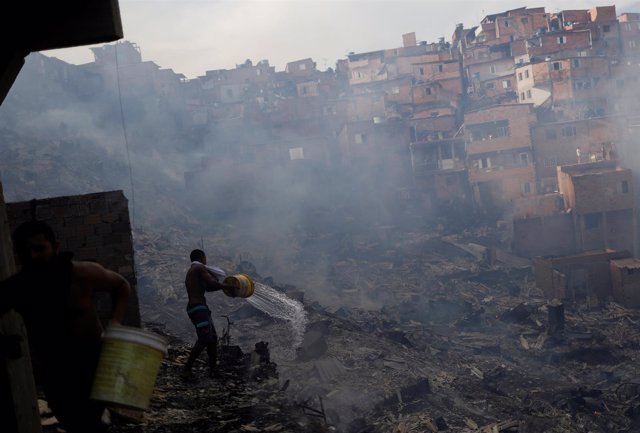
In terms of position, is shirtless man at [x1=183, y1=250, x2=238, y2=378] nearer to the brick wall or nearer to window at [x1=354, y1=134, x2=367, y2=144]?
the brick wall

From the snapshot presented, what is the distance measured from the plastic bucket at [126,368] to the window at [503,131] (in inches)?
1720

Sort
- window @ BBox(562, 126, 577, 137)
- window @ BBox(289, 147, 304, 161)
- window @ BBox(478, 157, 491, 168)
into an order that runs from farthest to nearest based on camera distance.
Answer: window @ BBox(289, 147, 304, 161) < window @ BBox(478, 157, 491, 168) < window @ BBox(562, 126, 577, 137)

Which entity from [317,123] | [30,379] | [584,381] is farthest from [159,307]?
[317,123]

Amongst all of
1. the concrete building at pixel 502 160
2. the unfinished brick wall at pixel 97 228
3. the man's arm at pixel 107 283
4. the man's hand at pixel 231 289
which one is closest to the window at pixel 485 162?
the concrete building at pixel 502 160

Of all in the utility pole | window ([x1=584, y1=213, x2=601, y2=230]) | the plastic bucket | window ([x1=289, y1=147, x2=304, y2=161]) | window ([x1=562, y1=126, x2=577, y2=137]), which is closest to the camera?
the plastic bucket

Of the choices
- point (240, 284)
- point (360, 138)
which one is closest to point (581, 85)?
point (360, 138)

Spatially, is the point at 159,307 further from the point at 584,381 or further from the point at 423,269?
the point at 423,269

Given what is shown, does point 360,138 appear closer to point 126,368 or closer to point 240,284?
point 240,284

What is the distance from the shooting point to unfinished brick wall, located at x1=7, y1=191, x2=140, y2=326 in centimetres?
830

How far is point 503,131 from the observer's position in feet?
145

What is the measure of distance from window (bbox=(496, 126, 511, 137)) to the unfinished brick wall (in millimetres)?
39846

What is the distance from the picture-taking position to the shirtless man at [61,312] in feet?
10.4

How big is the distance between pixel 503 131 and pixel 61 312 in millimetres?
44249

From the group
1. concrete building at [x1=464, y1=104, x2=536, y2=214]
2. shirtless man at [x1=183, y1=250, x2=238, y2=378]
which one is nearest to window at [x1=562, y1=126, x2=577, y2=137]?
concrete building at [x1=464, y1=104, x2=536, y2=214]
